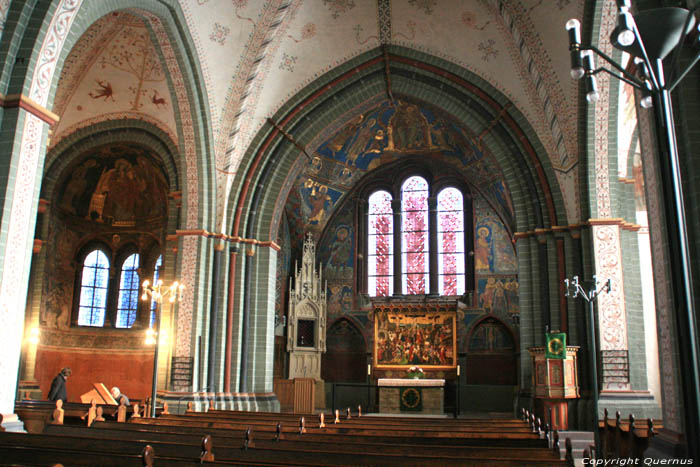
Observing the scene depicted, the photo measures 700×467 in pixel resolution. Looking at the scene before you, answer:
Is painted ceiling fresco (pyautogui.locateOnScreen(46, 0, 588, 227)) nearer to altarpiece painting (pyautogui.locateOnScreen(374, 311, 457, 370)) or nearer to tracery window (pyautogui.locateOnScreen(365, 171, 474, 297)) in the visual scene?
tracery window (pyautogui.locateOnScreen(365, 171, 474, 297))

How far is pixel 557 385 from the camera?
13.4 metres

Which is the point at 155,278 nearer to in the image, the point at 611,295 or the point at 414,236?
the point at 414,236

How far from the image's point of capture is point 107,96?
57.9ft

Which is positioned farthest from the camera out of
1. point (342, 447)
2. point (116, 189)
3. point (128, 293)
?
point (128, 293)

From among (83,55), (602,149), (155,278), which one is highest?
(83,55)

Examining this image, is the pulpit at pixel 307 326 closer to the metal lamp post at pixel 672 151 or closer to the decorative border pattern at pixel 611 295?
the decorative border pattern at pixel 611 295

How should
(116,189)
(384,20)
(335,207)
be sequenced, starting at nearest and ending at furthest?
(384,20)
(116,189)
(335,207)

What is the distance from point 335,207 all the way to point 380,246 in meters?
2.26

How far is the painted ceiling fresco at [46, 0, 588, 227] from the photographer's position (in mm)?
15391

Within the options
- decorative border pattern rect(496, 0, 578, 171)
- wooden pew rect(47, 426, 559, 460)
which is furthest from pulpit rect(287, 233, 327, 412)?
wooden pew rect(47, 426, 559, 460)

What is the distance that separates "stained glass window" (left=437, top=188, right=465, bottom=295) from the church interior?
8 cm

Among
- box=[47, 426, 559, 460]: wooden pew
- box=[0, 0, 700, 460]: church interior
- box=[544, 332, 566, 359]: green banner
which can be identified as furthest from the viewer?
box=[544, 332, 566, 359]: green banner

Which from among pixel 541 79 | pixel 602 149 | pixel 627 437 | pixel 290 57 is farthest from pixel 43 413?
pixel 541 79

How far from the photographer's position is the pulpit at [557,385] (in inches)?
525
